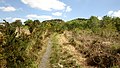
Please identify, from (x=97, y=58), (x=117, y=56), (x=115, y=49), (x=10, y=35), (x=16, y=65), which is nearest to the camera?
(x=16, y=65)

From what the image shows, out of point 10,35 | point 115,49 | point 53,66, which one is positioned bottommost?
point 53,66

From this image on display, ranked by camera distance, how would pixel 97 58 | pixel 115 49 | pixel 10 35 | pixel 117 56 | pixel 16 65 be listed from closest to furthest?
pixel 16 65 < pixel 10 35 < pixel 117 56 < pixel 97 58 < pixel 115 49

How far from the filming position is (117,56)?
1638 centimetres

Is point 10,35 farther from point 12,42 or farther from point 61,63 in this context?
point 61,63

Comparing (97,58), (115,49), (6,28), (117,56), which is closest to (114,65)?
(117,56)

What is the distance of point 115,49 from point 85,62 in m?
3.03

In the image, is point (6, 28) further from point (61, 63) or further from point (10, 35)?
point (61, 63)

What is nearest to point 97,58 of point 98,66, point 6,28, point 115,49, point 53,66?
point 98,66

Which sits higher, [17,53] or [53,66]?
[17,53]

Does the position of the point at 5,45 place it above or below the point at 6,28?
below

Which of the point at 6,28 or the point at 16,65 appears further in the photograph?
the point at 6,28

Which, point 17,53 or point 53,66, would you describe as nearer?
point 17,53

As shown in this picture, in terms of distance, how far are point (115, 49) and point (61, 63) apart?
5037mm

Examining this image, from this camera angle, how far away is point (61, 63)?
17875 mm
